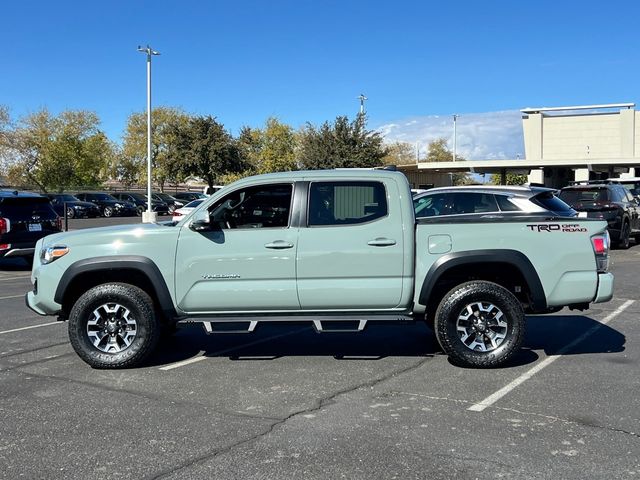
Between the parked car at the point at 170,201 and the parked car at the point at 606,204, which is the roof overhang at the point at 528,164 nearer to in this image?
the parked car at the point at 170,201

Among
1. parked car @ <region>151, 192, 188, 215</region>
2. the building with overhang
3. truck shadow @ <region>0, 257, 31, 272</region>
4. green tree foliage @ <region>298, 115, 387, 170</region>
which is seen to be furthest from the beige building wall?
truck shadow @ <region>0, 257, 31, 272</region>

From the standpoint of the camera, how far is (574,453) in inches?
161

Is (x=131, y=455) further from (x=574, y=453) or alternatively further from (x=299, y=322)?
(x=574, y=453)

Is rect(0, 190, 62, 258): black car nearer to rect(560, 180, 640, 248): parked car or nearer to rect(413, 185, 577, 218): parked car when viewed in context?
rect(413, 185, 577, 218): parked car

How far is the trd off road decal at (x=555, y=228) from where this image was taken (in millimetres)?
5891

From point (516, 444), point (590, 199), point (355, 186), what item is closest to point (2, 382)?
point (355, 186)

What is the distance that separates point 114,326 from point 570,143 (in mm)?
47327

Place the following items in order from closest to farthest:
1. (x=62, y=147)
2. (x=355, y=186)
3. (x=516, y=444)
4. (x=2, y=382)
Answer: (x=516, y=444) < (x=2, y=382) < (x=355, y=186) < (x=62, y=147)

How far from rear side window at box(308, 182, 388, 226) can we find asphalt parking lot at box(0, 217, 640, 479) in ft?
4.77

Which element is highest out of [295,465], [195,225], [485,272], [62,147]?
[62,147]

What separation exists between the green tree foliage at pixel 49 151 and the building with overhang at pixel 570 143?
3044cm

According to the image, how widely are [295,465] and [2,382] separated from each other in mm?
3270

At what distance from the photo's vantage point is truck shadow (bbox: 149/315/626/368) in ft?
21.9

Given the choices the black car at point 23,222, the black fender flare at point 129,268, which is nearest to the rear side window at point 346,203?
the black fender flare at point 129,268
